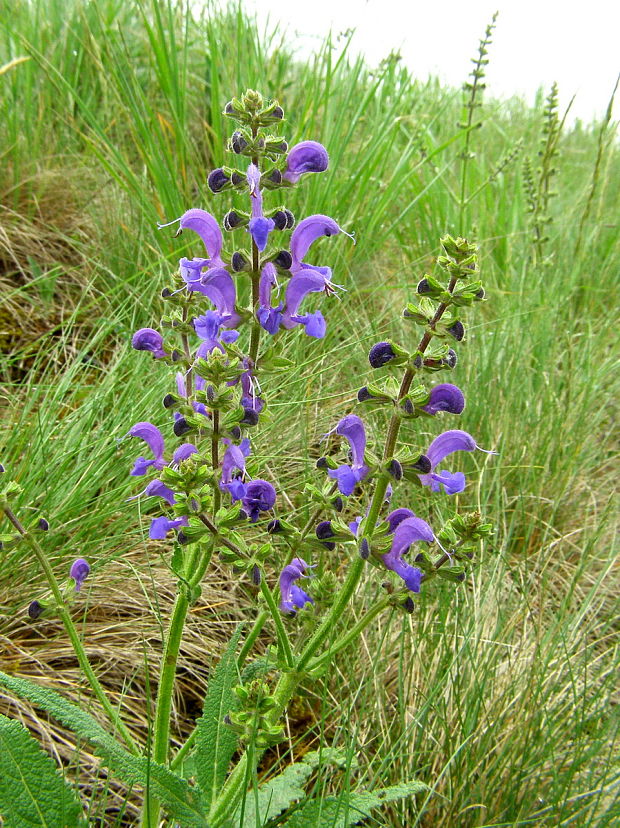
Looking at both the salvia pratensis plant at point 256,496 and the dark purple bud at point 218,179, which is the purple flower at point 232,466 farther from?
the dark purple bud at point 218,179

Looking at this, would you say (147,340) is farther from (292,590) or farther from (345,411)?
(345,411)

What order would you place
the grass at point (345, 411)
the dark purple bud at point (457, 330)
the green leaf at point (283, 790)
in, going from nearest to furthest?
the dark purple bud at point (457, 330), the green leaf at point (283, 790), the grass at point (345, 411)

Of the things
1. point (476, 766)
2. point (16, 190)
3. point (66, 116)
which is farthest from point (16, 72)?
point (476, 766)

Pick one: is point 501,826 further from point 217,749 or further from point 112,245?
point 112,245

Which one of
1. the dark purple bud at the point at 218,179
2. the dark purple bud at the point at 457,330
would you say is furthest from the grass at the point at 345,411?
the dark purple bud at the point at 218,179

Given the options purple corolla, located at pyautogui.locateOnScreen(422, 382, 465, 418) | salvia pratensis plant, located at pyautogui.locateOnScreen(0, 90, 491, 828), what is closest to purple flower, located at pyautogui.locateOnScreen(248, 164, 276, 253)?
salvia pratensis plant, located at pyautogui.locateOnScreen(0, 90, 491, 828)

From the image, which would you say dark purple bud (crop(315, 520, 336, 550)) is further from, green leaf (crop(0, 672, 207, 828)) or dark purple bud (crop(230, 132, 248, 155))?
A: dark purple bud (crop(230, 132, 248, 155))
